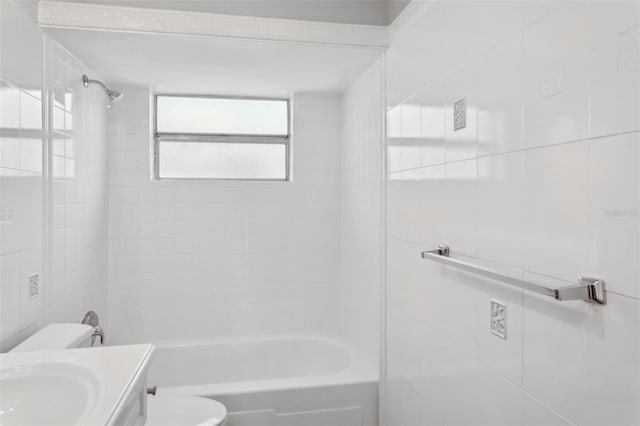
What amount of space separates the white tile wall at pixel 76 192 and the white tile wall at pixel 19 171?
0.12 metres

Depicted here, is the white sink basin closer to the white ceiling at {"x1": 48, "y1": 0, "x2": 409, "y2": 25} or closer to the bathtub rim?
the bathtub rim

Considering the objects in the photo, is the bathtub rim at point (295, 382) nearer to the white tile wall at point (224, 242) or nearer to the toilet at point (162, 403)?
the toilet at point (162, 403)

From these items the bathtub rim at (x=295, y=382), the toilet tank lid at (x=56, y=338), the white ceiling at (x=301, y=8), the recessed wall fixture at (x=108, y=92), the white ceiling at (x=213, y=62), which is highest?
the white ceiling at (x=301, y=8)

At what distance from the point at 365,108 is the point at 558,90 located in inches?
64.1

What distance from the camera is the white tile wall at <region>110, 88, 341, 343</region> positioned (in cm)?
289

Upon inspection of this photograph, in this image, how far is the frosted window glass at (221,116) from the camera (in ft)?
10.0

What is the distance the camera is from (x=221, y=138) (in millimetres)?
3107

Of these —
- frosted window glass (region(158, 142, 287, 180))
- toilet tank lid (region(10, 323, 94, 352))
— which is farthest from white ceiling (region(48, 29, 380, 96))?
toilet tank lid (region(10, 323, 94, 352))

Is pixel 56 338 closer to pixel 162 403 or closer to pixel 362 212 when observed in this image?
pixel 162 403

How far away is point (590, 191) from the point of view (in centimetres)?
92

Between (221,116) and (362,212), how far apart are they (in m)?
1.26

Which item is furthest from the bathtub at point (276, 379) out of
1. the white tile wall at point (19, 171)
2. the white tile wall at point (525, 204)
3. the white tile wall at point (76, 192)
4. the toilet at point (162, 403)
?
the white tile wall at point (19, 171)

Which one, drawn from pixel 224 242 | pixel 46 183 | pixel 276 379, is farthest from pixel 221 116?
pixel 276 379

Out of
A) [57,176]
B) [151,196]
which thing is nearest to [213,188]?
[151,196]
